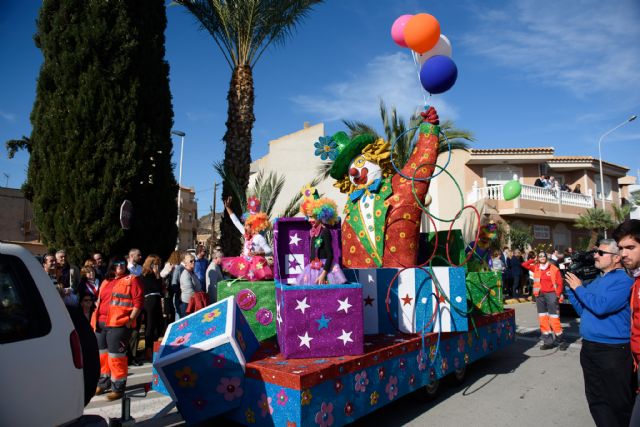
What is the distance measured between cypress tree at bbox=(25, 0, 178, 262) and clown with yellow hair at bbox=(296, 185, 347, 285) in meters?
6.81

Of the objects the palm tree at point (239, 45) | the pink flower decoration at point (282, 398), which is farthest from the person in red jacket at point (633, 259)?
the palm tree at point (239, 45)

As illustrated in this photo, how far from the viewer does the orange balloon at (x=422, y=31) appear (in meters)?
5.69

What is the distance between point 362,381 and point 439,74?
375cm

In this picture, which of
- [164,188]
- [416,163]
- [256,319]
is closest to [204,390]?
[256,319]

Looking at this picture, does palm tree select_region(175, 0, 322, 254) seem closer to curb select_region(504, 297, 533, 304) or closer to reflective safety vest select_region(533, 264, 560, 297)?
reflective safety vest select_region(533, 264, 560, 297)

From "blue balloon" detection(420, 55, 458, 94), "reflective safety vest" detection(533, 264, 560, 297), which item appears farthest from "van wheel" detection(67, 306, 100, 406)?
"reflective safety vest" detection(533, 264, 560, 297)

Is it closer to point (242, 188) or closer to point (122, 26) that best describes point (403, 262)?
point (242, 188)

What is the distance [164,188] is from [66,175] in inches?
86.1

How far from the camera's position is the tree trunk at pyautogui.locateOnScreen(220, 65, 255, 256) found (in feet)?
37.6

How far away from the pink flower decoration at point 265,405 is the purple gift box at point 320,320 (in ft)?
1.42

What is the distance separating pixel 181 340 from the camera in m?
3.66

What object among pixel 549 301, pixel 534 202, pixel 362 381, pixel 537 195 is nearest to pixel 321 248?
pixel 362 381

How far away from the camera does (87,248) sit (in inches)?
381

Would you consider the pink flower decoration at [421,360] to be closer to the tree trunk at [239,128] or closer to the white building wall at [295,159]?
the tree trunk at [239,128]
